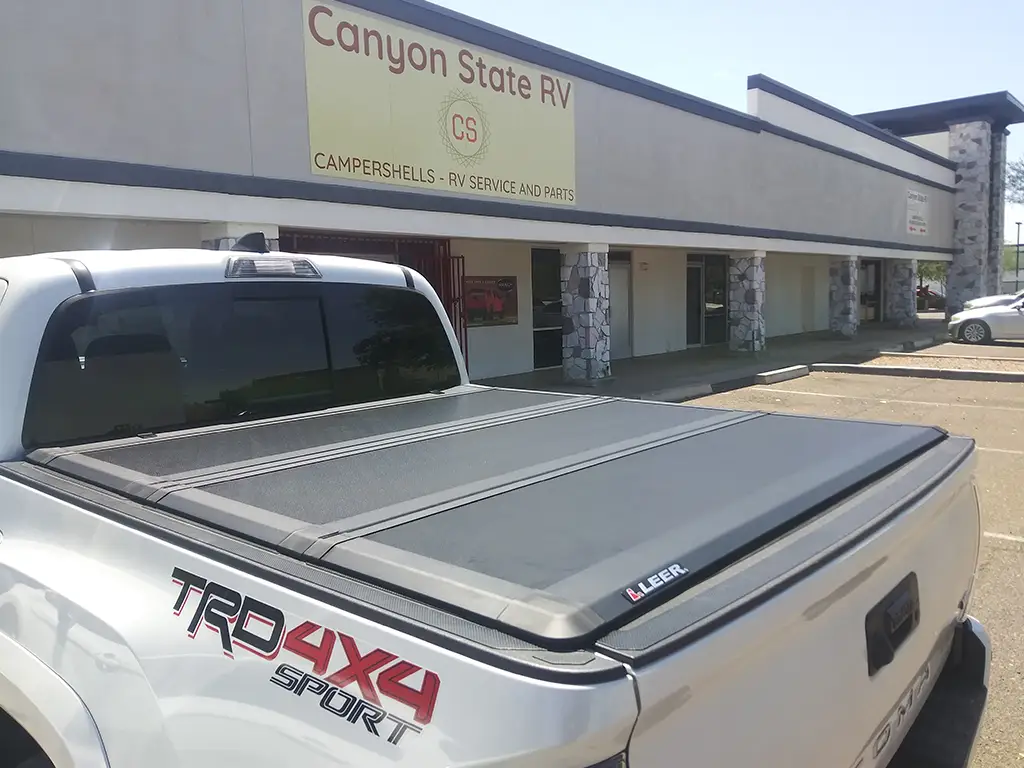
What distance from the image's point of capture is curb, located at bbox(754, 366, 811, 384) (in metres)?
14.9

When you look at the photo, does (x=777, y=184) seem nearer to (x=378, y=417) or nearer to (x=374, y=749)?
(x=378, y=417)

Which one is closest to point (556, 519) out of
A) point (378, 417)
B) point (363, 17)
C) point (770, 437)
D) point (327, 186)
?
point (770, 437)

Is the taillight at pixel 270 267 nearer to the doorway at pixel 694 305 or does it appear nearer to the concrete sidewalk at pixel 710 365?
the concrete sidewalk at pixel 710 365

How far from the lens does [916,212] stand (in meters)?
29.2

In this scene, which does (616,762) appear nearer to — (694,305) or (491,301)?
(491,301)

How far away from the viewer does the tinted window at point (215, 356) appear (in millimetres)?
2707

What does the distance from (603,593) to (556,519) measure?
0.43 metres

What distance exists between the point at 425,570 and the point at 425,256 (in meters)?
12.9

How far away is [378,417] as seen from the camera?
3160mm

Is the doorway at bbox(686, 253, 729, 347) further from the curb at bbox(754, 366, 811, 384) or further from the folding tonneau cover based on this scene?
the folding tonneau cover

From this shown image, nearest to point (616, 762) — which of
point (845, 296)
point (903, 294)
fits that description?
point (845, 296)

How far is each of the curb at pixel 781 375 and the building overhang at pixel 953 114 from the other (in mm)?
21523

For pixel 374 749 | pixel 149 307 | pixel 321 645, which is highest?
pixel 149 307

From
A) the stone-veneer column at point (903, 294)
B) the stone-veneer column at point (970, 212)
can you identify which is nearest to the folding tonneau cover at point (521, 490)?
the stone-veneer column at point (903, 294)
